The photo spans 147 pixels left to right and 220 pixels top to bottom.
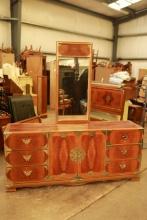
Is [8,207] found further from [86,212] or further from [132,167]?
[132,167]

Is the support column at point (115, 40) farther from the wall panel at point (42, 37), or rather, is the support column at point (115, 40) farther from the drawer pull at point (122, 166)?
the drawer pull at point (122, 166)

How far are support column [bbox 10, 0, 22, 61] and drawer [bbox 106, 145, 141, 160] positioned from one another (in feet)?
14.7

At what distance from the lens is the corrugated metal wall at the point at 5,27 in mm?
6012

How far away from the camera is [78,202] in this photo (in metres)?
2.32

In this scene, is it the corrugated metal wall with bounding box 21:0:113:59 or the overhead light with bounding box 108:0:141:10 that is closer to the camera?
the corrugated metal wall with bounding box 21:0:113:59

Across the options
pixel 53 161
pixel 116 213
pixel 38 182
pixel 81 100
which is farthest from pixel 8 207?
pixel 81 100

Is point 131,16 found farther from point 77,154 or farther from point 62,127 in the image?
point 77,154

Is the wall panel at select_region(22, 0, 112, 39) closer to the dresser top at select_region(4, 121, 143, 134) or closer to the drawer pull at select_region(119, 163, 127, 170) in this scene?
the dresser top at select_region(4, 121, 143, 134)

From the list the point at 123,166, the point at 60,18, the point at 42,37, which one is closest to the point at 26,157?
the point at 123,166

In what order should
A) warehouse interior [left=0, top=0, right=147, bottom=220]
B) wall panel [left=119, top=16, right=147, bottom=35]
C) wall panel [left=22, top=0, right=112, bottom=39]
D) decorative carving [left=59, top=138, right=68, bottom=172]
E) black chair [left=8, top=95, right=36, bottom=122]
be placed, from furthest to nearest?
wall panel [left=119, top=16, right=147, bottom=35], wall panel [left=22, top=0, right=112, bottom=39], black chair [left=8, top=95, right=36, bottom=122], decorative carving [left=59, top=138, right=68, bottom=172], warehouse interior [left=0, top=0, right=147, bottom=220]

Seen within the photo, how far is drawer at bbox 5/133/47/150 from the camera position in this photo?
94.3 inches

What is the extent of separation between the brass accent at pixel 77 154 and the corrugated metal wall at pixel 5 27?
4629mm

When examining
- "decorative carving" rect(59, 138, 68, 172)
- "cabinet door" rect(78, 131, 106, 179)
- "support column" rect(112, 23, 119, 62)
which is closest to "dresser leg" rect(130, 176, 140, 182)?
A: "cabinet door" rect(78, 131, 106, 179)

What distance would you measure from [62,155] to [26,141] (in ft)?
1.37
